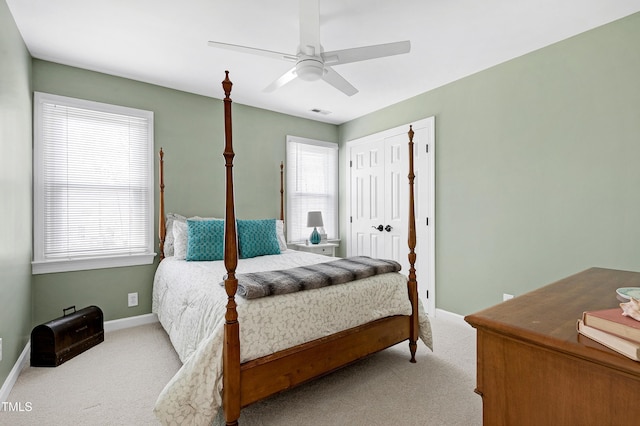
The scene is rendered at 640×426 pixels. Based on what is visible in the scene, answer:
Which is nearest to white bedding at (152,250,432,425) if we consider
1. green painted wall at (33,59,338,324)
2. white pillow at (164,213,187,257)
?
white pillow at (164,213,187,257)

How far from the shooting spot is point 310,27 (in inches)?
77.0

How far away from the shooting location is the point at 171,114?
3498mm

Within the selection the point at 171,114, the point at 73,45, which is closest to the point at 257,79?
the point at 171,114

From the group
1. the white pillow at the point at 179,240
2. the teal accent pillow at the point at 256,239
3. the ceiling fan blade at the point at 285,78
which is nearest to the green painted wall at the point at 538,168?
the teal accent pillow at the point at 256,239

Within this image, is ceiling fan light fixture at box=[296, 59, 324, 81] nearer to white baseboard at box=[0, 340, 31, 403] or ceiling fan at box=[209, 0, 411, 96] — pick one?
ceiling fan at box=[209, 0, 411, 96]

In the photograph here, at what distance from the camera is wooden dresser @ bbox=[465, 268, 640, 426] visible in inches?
28.7

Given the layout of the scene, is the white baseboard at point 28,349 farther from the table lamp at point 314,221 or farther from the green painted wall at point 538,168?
the green painted wall at point 538,168

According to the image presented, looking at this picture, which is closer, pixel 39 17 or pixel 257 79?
pixel 39 17

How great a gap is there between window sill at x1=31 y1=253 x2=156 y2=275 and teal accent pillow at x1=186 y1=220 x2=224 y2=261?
674 mm

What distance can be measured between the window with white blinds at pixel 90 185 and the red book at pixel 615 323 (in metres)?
3.56

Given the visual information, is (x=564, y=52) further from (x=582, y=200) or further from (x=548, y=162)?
(x=582, y=200)

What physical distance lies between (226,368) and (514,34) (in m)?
3.11

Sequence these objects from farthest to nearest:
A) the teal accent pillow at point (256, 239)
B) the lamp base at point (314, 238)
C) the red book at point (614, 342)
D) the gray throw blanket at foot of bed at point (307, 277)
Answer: the lamp base at point (314, 238), the teal accent pillow at point (256, 239), the gray throw blanket at foot of bed at point (307, 277), the red book at point (614, 342)

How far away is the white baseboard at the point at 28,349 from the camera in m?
2.04
